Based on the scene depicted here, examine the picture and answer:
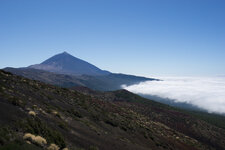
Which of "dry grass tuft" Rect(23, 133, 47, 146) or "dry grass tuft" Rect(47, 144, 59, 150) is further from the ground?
"dry grass tuft" Rect(23, 133, 47, 146)

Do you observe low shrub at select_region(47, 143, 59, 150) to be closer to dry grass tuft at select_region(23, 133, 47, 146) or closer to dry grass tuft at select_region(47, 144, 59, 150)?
dry grass tuft at select_region(47, 144, 59, 150)

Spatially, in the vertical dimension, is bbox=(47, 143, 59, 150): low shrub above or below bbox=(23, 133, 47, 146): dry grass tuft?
below

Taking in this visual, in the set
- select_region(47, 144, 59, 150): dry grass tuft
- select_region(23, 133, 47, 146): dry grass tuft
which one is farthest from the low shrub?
select_region(23, 133, 47, 146): dry grass tuft

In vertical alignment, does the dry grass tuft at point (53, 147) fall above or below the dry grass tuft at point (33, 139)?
below

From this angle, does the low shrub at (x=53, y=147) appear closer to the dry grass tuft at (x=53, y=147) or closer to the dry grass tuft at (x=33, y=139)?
the dry grass tuft at (x=53, y=147)

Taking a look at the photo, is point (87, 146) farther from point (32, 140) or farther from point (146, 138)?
point (146, 138)

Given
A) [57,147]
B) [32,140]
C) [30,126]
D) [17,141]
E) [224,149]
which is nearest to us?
[17,141]

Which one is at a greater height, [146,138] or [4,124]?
[4,124]

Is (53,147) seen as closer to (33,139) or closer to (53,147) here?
(53,147)

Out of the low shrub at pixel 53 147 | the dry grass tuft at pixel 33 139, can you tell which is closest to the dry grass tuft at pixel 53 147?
the low shrub at pixel 53 147

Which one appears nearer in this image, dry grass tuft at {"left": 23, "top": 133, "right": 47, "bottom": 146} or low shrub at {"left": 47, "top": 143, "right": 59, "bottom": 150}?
dry grass tuft at {"left": 23, "top": 133, "right": 47, "bottom": 146}

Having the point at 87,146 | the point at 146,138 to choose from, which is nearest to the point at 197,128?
the point at 146,138
